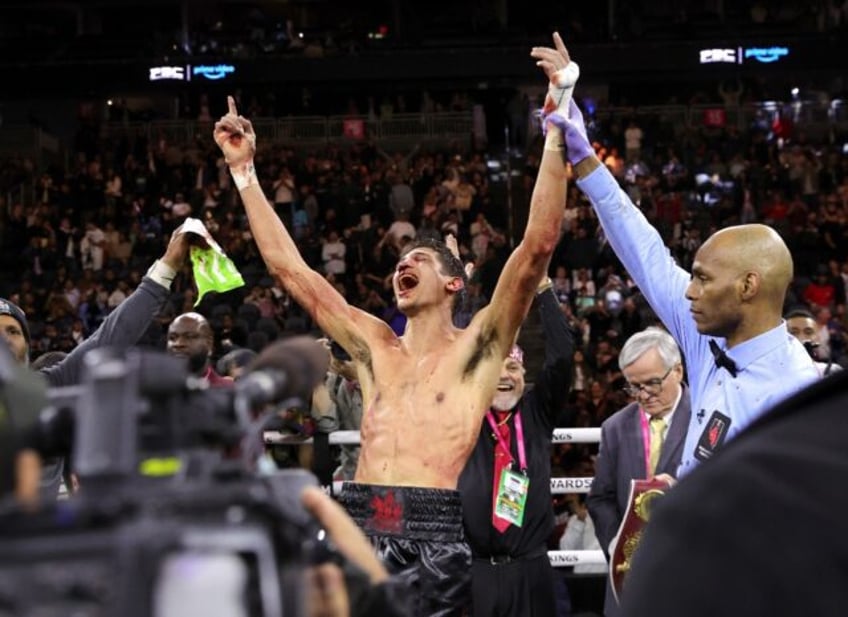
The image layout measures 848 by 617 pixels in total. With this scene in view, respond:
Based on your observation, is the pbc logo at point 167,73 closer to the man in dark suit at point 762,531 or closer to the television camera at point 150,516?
the television camera at point 150,516

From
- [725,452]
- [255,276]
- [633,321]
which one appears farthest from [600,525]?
[255,276]

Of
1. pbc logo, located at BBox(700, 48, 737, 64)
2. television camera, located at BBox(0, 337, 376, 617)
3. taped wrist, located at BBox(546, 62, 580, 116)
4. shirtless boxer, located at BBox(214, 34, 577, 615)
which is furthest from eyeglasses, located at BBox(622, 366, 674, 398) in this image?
pbc logo, located at BBox(700, 48, 737, 64)

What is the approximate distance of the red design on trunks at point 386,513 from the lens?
4.05 m

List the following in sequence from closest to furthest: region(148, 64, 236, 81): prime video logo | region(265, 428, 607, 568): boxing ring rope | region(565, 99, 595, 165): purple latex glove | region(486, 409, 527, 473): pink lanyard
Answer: region(565, 99, 595, 165): purple latex glove → region(486, 409, 527, 473): pink lanyard → region(265, 428, 607, 568): boxing ring rope → region(148, 64, 236, 81): prime video logo

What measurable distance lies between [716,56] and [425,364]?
2007cm

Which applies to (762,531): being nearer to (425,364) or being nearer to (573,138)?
(573,138)

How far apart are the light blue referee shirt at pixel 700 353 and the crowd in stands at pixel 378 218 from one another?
7412 millimetres

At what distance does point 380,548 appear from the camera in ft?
13.4

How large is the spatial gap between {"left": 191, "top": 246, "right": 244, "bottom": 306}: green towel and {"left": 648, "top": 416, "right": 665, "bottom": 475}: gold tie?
171 centimetres

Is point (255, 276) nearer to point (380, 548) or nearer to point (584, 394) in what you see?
point (584, 394)

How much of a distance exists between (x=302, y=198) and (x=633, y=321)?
23.9 ft

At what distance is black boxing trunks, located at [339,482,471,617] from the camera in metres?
4.04

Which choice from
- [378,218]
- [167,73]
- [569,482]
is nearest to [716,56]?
[378,218]

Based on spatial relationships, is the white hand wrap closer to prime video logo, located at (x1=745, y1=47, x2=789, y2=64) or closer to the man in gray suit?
the man in gray suit
